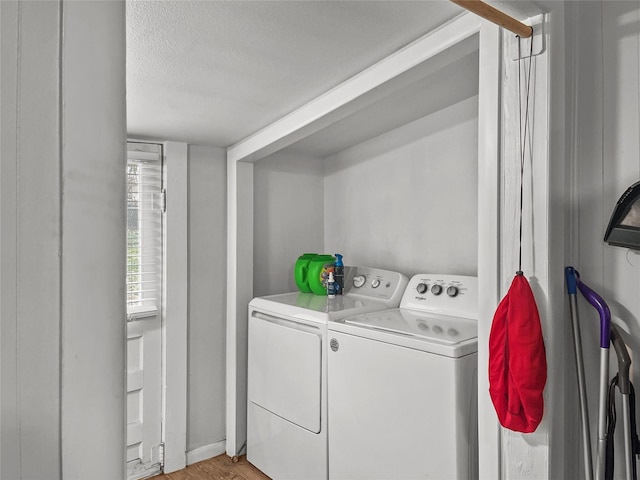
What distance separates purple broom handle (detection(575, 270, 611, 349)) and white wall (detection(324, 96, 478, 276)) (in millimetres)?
1058

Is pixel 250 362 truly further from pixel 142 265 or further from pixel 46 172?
pixel 46 172

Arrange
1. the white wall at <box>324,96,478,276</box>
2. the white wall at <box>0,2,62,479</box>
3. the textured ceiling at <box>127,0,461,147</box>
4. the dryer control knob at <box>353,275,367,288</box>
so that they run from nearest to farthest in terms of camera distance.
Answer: the white wall at <box>0,2,62,479</box>
the textured ceiling at <box>127,0,461,147</box>
the white wall at <box>324,96,478,276</box>
the dryer control knob at <box>353,275,367,288</box>

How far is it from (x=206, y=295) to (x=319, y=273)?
0.77m

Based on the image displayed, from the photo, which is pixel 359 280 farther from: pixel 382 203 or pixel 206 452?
pixel 206 452

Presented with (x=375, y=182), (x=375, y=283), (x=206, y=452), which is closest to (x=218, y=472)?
(x=206, y=452)

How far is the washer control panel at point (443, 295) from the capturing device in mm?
2047

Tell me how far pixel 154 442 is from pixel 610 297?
258 centimetres

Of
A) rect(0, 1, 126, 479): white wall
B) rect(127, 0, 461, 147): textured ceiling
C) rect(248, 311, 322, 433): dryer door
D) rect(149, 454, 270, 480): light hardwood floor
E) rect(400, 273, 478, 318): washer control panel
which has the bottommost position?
rect(149, 454, 270, 480): light hardwood floor

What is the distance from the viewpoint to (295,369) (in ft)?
7.62

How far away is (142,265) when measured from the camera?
2.67 m

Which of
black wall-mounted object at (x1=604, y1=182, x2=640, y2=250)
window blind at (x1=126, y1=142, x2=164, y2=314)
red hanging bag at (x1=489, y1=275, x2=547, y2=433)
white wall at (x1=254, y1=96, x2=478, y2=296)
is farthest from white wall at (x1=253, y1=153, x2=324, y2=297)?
black wall-mounted object at (x1=604, y1=182, x2=640, y2=250)

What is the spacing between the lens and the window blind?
8.65ft

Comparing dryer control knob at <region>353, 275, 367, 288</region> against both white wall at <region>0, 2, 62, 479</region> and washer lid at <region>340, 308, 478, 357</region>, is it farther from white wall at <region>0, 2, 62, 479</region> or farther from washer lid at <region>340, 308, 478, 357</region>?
white wall at <region>0, 2, 62, 479</region>

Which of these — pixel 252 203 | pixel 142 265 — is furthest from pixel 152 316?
pixel 252 203
